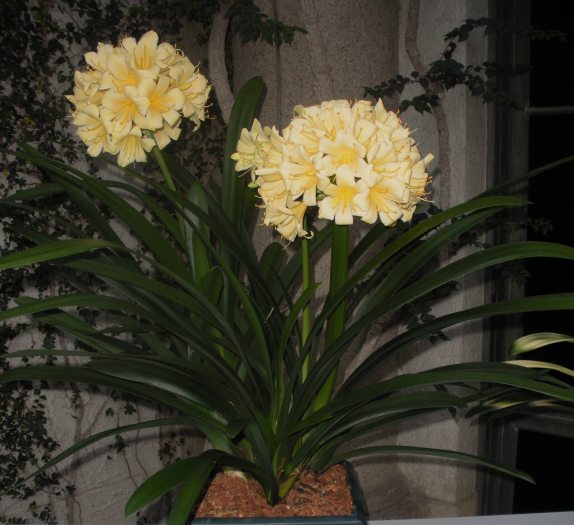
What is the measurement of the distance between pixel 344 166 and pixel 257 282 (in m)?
0.23

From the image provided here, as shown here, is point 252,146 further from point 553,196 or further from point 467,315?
point 553,196

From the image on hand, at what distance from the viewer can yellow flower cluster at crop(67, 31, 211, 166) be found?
32.8 inches

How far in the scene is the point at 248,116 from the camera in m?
1.01

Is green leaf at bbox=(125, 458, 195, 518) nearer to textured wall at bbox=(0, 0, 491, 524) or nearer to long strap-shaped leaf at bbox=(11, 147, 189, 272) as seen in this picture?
long strap-shaped leaf at bbox=(11, 147, 189, 272)

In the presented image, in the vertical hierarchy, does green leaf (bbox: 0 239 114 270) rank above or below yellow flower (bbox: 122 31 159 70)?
below

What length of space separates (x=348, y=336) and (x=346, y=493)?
0.81 feet

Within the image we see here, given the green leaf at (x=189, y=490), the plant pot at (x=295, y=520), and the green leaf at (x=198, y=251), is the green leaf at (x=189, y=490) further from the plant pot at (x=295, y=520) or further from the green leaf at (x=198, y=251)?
the green leaf at (x=198, y=251)

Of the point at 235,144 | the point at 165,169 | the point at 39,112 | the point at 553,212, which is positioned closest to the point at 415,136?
the point at 553,212

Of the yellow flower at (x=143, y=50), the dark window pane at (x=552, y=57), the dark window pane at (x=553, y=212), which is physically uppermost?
the dark window pane at (x=552, y=57)

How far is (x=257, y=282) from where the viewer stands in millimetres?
847

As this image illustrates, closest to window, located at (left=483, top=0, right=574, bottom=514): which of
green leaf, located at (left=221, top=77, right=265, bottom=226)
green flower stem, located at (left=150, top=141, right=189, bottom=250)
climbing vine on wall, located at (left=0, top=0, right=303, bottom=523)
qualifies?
climbing vine on wall, located at (left=0, top=0, right=303, bottom=523)

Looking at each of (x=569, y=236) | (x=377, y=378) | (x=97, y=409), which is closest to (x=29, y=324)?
(x=97, y=409)

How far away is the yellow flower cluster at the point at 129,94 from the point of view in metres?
0.83

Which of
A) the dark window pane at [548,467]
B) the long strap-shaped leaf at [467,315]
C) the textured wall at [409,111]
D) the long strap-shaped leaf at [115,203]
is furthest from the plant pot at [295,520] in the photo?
the dark window pane at [548,467]
